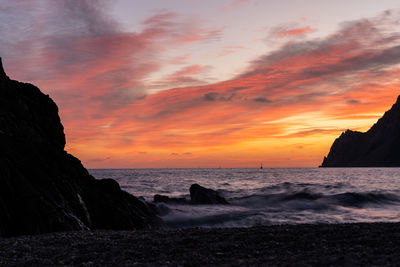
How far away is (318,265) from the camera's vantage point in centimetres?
820

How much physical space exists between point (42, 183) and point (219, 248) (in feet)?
36.3

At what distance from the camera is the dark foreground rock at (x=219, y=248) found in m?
8.91

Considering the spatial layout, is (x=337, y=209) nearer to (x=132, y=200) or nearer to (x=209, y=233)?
(x=132, y=200)

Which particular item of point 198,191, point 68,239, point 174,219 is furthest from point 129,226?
point 198,191

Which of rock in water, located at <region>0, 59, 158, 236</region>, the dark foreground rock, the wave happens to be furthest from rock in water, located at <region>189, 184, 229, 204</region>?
the dark foreground rock

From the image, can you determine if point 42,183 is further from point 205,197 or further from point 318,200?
point 318,200

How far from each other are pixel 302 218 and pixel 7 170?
22846 millimetres

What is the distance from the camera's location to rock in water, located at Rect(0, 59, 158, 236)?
15320 millimetres

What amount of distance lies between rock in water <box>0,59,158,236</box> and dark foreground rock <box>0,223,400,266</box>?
2415 mm

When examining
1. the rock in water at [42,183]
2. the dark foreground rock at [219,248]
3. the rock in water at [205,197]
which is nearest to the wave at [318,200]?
the rock in water at [205,197]

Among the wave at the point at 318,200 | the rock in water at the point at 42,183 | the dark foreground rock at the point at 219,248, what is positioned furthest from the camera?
the wave at the point at 318,200

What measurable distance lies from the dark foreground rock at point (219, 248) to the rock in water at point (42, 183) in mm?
2415

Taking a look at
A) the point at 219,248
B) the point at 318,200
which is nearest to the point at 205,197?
the point at 318,200

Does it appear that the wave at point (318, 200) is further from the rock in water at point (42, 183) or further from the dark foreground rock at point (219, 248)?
the dark foreground rock at point (219, 248)
